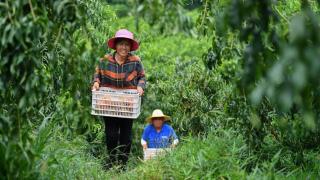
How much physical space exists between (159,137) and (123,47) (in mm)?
1235

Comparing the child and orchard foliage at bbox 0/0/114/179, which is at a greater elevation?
orchard foliage at bbox 0/0/114/179

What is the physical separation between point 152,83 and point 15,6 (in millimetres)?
5978

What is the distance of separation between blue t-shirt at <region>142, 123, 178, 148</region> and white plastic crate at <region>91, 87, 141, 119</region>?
72 cm

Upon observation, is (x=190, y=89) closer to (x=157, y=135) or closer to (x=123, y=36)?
(x=157, y=135)

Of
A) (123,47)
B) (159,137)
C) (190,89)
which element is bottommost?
(159,137)

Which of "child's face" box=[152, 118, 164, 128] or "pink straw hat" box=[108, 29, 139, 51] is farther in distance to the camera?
"child's face" box=[152, 118, 164, 128]

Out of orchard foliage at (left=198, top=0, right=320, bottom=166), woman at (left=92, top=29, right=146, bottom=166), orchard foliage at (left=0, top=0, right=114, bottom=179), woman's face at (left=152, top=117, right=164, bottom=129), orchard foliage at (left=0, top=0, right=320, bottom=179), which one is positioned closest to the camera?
orchard foliage at (left=198, top=0, right=320, bottom=166)

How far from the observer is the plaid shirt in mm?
6652

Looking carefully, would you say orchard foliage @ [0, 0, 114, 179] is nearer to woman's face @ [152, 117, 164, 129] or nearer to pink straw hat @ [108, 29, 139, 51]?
pink straw hat @ [108, 29, 139, 51]

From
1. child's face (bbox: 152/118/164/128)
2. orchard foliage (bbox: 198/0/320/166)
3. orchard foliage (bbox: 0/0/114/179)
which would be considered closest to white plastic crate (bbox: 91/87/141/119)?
child's face (bbox: 152/118/164/128)

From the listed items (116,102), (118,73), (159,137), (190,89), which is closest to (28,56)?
(116,102)

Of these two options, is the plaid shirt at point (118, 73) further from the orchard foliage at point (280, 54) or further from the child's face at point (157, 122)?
the orchard foliage at point (280, 54)

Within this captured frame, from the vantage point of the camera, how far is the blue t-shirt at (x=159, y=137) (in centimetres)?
710

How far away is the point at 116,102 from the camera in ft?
21.4
